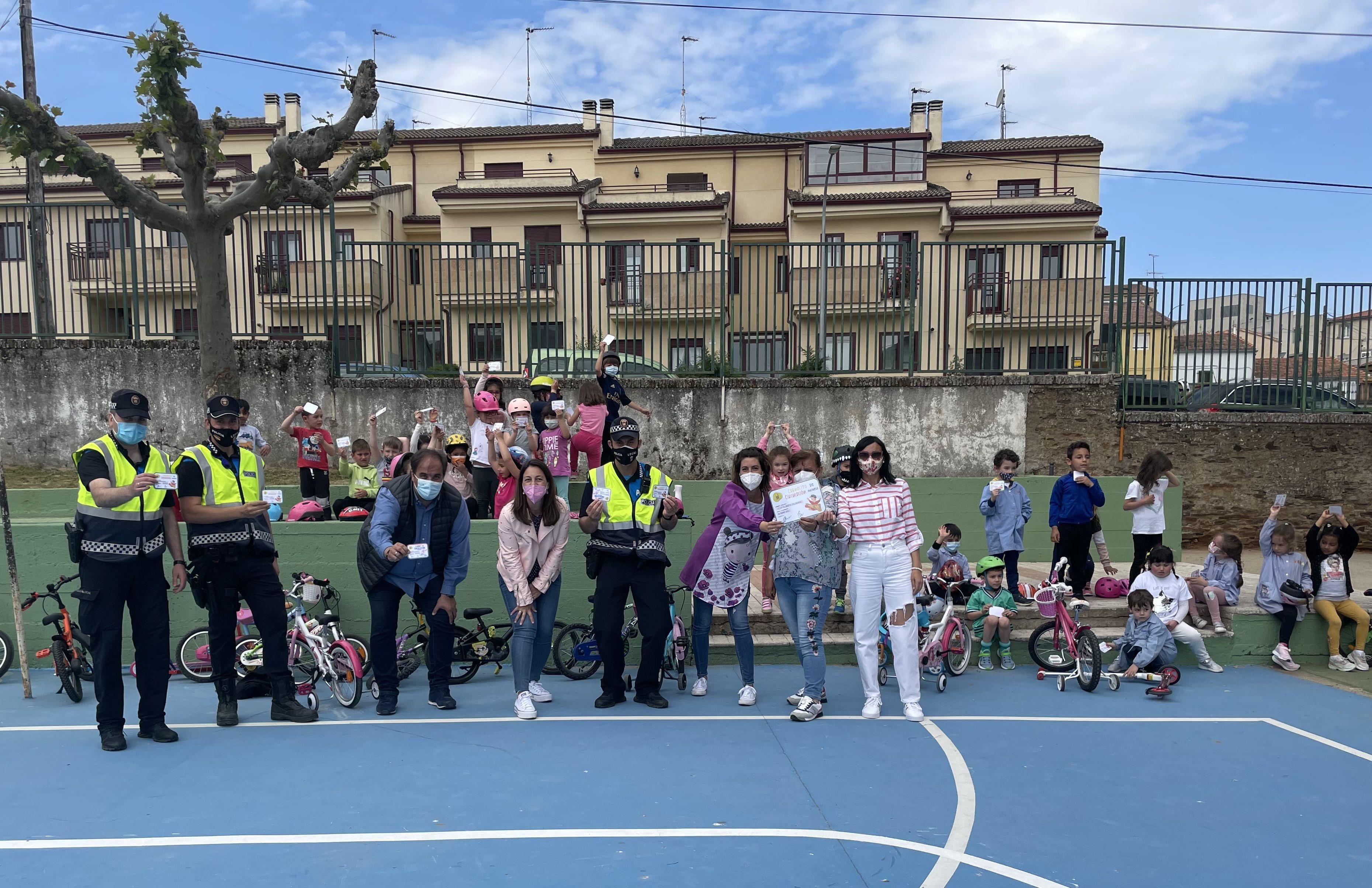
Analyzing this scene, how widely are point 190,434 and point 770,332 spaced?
8.02m

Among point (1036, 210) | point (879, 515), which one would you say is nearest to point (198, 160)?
point (879, 515)

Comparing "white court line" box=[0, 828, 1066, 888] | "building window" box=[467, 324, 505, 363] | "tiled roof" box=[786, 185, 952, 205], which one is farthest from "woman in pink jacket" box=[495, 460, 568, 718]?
"tiled roof" box=[786, 185, 952, 205]

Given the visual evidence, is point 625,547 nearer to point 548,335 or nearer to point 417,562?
point 417,562

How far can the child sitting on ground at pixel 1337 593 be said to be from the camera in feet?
25.8

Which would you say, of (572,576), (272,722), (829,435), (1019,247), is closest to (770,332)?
(829,435)

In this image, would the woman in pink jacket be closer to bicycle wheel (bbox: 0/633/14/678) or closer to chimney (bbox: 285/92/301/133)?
bicycle wheel (bbox: 0/633/14/678)

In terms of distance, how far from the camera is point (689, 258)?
12.2 metres

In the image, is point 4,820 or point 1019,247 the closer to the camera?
point 4,820

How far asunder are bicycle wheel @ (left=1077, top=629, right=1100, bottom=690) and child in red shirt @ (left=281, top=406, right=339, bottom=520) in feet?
22.9

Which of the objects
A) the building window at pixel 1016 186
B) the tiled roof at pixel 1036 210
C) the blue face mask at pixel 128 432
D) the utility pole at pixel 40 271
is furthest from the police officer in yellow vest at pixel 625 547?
the building window at pixel 1016 186

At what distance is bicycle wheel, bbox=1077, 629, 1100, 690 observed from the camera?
6.88 m

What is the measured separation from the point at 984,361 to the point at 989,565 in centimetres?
574

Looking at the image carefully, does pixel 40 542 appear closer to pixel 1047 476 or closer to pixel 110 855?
pixel 110 855

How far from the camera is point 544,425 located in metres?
9.27
